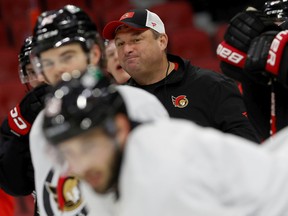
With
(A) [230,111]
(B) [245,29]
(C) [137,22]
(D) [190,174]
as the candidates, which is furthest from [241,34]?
(D) [190,174]

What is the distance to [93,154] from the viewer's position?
1.55 metres

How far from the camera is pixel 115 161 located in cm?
157

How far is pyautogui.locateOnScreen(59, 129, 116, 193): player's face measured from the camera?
1.55 meters

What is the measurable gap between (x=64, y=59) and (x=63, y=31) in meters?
0.10

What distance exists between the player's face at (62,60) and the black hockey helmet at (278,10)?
2.48 ft

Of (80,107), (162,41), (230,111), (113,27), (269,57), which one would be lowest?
(230,111)

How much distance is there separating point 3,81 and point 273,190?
4.21 metres

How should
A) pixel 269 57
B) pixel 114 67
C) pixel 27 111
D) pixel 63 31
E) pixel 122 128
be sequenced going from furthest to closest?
pixel 114 67 → pixel 27 111 → pixel 63 31 → pixel 269 57 → pixel 122 128

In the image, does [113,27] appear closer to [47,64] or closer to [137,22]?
[137,22]

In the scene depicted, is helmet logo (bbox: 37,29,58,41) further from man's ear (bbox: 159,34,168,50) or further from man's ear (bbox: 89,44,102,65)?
man's ear (bbox: 159,34,168,50)

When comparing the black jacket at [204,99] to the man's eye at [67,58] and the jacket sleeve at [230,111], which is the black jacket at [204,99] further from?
the man's eye at [67,58]

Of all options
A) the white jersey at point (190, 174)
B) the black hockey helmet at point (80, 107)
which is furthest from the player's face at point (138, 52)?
the white jersey at point (190, 174)

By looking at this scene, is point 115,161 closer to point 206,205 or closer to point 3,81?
point 206,205

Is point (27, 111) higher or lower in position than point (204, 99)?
higher
